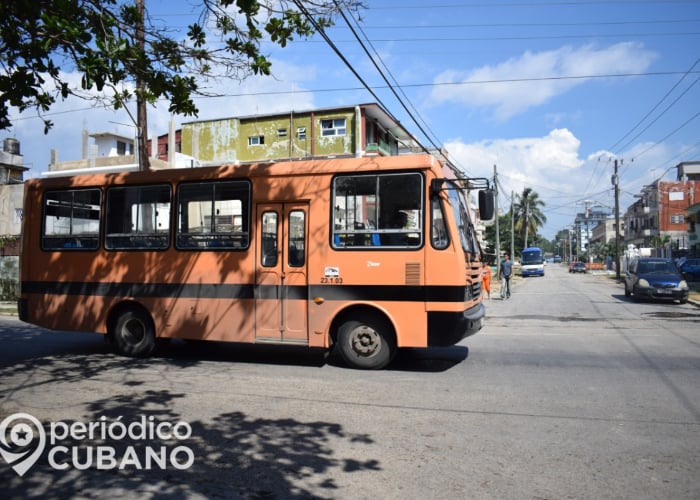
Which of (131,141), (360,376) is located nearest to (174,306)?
(360,376)

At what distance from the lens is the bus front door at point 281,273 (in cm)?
788

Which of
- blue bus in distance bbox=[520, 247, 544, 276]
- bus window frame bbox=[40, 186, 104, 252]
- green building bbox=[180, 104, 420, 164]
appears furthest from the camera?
blue bus in distance bbox=[520, 247, 544, 276]

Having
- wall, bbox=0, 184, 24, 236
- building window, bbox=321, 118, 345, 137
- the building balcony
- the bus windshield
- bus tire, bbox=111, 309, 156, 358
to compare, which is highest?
building window, bbox=321, 118, 345, 137

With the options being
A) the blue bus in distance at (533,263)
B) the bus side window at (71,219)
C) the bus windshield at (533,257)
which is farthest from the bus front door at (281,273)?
the bus windshield at (533,257)

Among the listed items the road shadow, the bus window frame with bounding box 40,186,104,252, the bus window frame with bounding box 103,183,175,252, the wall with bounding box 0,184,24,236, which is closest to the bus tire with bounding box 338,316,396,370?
the road shadow

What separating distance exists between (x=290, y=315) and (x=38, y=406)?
3.35 meters

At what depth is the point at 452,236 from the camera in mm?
7379

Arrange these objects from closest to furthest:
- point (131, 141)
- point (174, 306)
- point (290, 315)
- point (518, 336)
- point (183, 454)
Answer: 1. point (183, 454)
2. point (290, 315)
3. point (174, 306)
4. point (518, 336)
5. point (131, 141)

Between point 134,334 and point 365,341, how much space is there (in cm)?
416

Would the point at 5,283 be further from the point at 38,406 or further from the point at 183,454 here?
the point at 183,454

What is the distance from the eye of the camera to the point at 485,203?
7.18 m

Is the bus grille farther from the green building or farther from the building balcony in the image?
the building balcony

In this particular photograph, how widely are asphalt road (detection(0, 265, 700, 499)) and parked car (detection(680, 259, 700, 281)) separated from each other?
1238 inches

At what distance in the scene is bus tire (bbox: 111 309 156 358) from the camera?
8.93 meters
